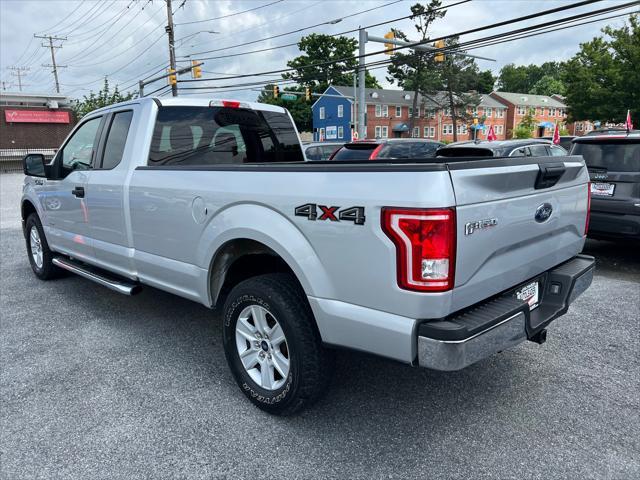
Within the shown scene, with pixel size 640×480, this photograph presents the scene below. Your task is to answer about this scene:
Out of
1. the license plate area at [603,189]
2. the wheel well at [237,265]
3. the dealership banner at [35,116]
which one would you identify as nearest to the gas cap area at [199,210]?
the wheel well at [237,265]

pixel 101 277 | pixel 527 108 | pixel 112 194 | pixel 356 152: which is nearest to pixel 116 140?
pixel 112 194

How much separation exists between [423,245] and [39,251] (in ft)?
18.1

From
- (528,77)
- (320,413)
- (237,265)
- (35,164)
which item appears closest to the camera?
(320,413)

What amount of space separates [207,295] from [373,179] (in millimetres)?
1668

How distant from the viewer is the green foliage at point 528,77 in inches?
4442

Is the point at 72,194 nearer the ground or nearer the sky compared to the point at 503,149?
nearer the ground

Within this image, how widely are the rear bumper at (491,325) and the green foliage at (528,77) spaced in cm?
12340

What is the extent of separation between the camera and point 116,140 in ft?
14.0

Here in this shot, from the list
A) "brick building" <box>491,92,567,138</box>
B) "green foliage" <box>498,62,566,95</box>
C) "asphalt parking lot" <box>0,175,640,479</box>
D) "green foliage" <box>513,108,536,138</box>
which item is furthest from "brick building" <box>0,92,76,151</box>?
"green foliage" <box>498,62,566,95</box>

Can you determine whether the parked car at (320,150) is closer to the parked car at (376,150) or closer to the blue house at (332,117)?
the parked car at (376,150)

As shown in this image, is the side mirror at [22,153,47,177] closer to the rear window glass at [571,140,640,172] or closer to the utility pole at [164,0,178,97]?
the rear window glass at [571,140,640,172]

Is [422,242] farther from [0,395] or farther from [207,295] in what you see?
[0,395]

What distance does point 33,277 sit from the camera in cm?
629

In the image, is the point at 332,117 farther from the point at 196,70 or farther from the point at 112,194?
the point at 112,194
